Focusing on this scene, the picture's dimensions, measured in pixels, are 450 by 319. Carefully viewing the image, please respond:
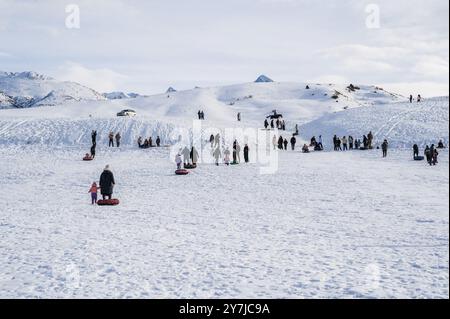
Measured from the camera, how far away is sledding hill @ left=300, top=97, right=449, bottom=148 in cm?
4106

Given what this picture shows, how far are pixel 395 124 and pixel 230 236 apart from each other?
123 ft

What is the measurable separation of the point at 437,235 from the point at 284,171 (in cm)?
1457

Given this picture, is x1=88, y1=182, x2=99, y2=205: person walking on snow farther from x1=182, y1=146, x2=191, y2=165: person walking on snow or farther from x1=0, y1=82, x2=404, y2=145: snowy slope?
x1=0, y1=82, x2=404, y2=145: snowy slope

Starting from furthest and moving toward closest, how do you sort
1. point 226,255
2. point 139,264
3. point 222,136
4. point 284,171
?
point 222,136 → point 284,171 → point 226,255 → point 139,264

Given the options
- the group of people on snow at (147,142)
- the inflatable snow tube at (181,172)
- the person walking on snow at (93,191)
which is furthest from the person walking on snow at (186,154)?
the person walking on snow at (93,191)

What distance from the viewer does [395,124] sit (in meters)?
46.1

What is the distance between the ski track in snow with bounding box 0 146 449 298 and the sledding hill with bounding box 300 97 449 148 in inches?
632

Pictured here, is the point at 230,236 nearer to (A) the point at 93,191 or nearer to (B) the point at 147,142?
(A) the point at 93,191

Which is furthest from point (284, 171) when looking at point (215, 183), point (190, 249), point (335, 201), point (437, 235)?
point (190, 249)

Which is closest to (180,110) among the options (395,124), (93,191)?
(395,124)

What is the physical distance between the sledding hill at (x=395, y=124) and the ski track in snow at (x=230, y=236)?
52.6 feet

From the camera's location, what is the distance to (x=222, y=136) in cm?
4225

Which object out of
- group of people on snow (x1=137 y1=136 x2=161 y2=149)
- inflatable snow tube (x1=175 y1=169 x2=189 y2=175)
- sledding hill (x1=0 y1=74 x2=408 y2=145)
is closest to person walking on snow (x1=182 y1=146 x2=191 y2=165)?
inflatable snow tube (x1=175 y1=169 x2=189 y2=175)
